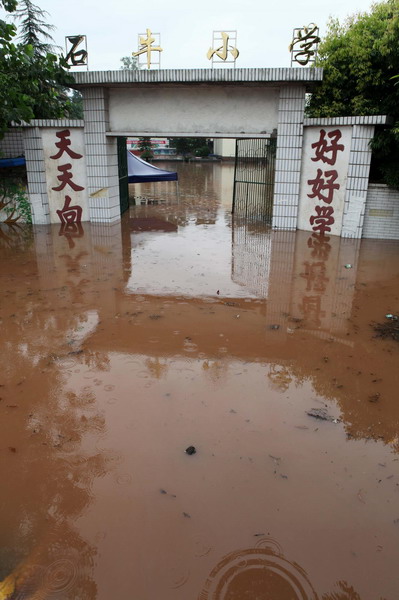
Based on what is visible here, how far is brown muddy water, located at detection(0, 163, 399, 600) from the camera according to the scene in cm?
254

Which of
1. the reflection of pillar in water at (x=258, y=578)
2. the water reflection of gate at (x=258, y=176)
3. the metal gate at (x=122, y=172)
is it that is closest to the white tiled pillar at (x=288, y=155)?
the water reflection of gate at (x=258, y=176)

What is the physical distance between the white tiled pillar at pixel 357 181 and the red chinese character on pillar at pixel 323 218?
36 cm

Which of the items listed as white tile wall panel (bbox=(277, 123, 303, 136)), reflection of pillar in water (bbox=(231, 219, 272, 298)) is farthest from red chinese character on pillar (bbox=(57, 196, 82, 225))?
white tile wall panel (bbox=(277, 123, 303, 136))

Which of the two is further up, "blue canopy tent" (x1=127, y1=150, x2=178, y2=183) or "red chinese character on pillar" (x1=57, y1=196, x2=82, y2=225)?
"blue canopy tent" (x1=127, y1=150, x2=178, y2=183)

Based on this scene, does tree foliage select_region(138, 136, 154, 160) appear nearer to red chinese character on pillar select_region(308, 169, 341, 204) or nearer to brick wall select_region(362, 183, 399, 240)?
red chinese character on pillar select_region(308, 169, 341, 204)

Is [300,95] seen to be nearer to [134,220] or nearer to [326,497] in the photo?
[134,220]

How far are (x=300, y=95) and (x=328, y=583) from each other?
985 centimetres

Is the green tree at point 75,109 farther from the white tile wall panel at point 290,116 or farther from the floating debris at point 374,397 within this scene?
the floating debris at point 374,397

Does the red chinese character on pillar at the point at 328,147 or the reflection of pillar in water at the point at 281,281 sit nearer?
the reflection of pillar in water at the point at 281,281

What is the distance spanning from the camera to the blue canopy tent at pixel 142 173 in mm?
14016

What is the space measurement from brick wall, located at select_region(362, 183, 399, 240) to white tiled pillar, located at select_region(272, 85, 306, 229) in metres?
1.67

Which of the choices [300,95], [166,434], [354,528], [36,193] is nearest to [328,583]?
[354,528]

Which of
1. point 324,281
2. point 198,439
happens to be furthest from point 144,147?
point 198,439

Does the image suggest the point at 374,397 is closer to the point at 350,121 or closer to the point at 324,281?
the point at 324,281
